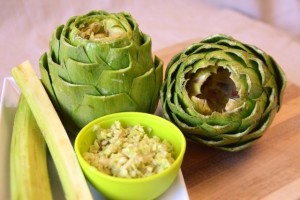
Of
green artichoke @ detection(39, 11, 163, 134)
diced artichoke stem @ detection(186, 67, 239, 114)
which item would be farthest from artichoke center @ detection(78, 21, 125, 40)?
diced artichoke stem @ detection(186, 67, 239, 114)

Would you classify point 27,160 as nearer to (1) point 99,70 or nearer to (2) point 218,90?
(1) point 99,70

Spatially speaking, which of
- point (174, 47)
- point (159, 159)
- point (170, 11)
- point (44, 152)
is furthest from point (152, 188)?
point (170, 11)

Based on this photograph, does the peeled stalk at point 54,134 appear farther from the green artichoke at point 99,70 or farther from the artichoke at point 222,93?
the artichoke at point 222,93

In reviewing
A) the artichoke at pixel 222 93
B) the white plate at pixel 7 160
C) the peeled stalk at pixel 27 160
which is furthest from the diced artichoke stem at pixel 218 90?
the peeled stalk at pixel 27 160

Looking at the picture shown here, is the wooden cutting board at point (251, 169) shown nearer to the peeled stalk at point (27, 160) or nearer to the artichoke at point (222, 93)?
the artichoke at point (222, 93)

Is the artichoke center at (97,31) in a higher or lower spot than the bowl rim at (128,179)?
higher

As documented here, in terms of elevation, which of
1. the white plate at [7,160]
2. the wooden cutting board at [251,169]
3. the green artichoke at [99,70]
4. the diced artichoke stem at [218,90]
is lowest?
the wooden cutting board at [251,169]

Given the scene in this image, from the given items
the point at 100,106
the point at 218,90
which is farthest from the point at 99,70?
the point at 218,90
